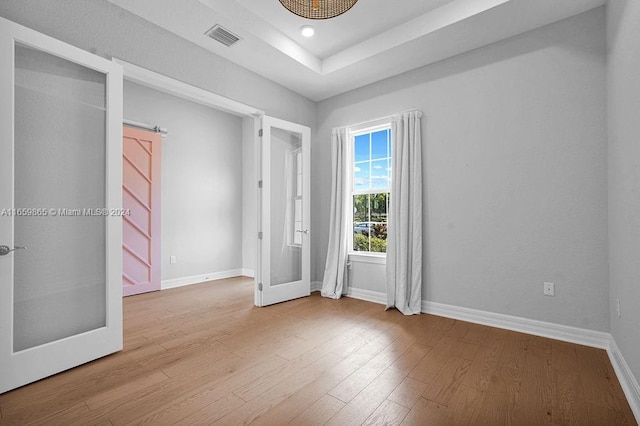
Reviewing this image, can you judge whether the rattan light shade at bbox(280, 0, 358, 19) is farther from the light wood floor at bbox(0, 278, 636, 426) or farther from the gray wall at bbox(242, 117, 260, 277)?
the gray wall at bbox(242, 117, 260, 277)

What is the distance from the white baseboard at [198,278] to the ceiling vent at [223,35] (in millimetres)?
3496

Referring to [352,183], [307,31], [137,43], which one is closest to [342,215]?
[352,183]

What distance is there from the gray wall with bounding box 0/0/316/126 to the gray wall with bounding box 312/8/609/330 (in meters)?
1.85

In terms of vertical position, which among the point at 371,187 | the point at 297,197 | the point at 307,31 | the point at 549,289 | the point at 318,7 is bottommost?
the point at 549,289

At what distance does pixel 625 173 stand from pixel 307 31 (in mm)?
2896

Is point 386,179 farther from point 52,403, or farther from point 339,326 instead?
point 52,403

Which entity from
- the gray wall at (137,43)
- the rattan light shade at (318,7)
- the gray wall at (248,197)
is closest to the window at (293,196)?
the gray wall at (137,43)

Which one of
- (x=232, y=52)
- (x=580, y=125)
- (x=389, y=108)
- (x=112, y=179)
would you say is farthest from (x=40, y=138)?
(x=580, y=125)

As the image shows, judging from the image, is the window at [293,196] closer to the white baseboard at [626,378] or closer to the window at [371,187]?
the window at [371,187]

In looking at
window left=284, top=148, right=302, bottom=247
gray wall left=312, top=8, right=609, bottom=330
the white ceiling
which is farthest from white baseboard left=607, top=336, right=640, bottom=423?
window left=284, top=148, right=302, bottom=247

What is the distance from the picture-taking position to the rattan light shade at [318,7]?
6.96 ft

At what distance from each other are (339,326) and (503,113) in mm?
2620

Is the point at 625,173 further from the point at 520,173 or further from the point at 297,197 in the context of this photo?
the point at 297,197

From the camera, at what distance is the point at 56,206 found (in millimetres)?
2186
